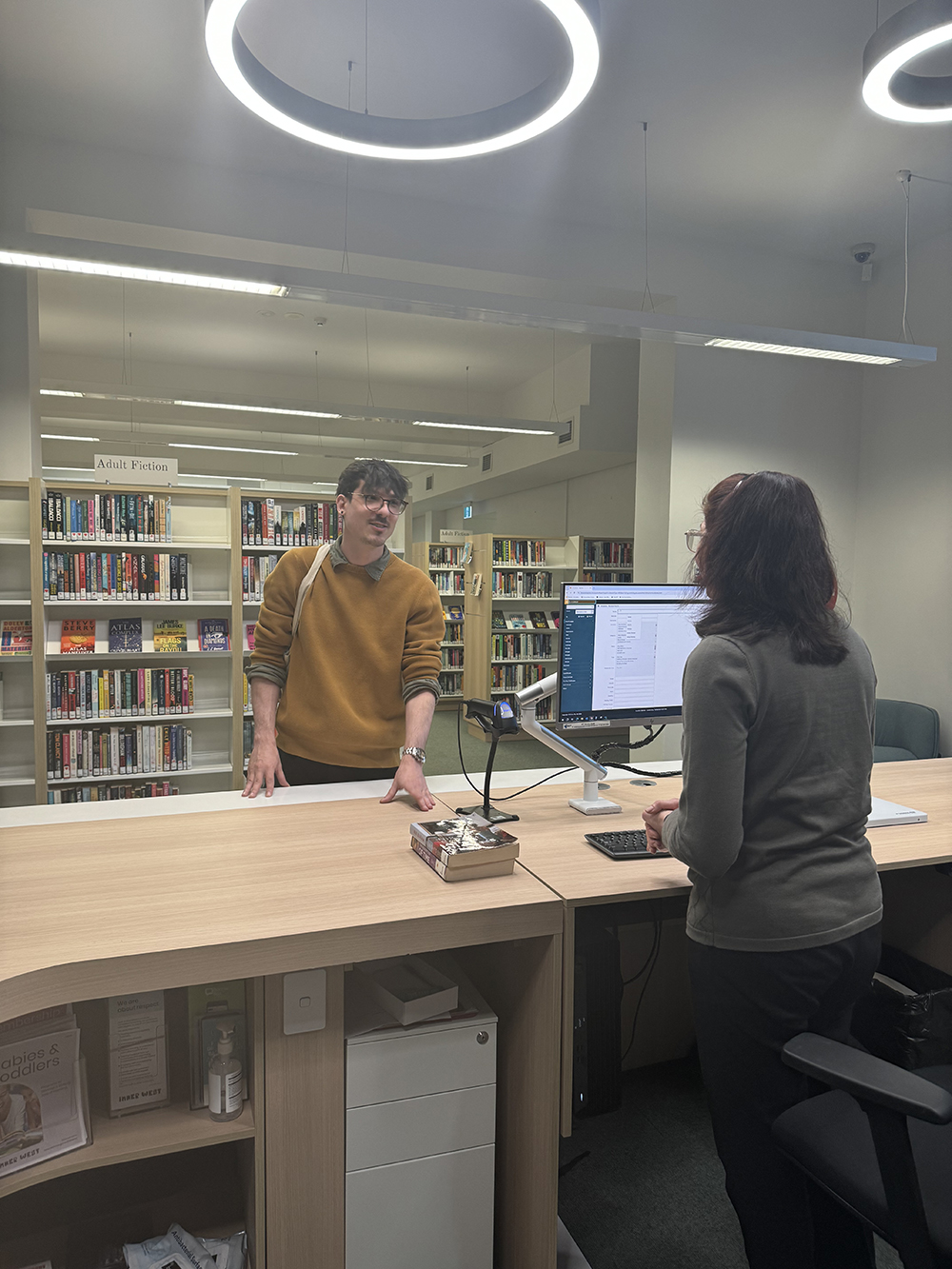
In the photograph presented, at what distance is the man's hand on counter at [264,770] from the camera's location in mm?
2021

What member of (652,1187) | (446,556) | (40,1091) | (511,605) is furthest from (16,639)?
(446,556)

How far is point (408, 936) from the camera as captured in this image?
129 centimetres

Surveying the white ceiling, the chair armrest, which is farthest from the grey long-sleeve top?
the white ceiling

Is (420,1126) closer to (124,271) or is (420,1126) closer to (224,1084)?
(224,1084)

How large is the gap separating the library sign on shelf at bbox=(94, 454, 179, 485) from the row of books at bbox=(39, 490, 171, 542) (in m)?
0.10

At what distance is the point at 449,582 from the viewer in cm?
934

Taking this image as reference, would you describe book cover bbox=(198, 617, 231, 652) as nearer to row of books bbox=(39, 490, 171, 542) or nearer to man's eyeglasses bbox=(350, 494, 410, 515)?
row of books bbox=(39, 490, 171, 542)

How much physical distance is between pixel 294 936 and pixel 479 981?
578 mm

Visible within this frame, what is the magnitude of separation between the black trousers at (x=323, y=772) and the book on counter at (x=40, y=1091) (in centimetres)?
98

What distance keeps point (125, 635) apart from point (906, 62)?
4215 millimetres

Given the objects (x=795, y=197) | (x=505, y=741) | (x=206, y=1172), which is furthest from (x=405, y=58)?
(x=505, y=741)

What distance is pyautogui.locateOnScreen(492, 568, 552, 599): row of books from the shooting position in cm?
829

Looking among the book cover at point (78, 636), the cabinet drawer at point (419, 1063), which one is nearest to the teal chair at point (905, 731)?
the cabinet drawer at point (419, 1063)

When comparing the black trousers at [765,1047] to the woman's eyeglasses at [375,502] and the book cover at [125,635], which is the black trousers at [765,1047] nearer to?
the woman's eyeglasses at [375,502]
